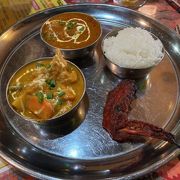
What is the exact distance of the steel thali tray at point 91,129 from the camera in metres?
1.41

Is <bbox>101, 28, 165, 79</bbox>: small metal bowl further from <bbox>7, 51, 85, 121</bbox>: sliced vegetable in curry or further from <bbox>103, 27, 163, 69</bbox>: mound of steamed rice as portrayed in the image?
<bbox>7, 51, 85, 121</bbox>: sliced vegetable in curry

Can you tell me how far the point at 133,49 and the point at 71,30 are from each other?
1.45 ft

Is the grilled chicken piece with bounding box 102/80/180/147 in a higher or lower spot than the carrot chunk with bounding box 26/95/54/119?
lower

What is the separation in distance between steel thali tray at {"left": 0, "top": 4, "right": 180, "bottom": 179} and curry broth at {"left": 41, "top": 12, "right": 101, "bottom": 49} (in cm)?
10

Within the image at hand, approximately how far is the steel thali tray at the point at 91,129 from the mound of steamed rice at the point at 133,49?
0.12m

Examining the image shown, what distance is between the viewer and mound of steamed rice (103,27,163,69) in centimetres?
176

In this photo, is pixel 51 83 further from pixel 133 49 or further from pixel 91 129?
pixel 133 49

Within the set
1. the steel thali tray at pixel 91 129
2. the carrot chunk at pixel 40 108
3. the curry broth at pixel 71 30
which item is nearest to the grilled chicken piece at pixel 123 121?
the steel thali tray at pixel 91 129

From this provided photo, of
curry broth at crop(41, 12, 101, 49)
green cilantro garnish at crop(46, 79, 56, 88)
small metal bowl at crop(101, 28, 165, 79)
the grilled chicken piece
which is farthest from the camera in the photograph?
curry broth at crop(41, 12, 101, 49)

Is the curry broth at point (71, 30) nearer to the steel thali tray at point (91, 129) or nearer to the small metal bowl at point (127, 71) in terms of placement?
the steel thali tray at point (91, 129)

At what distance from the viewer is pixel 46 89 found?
1566 millimetres

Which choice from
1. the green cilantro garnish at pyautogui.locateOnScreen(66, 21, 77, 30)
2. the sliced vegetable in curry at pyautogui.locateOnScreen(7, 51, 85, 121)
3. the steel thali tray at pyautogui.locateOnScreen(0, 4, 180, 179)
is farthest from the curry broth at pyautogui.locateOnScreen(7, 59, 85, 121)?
the green cilantro garnish at pyautogui.locateOnScreen(66, 21, 77, 30)

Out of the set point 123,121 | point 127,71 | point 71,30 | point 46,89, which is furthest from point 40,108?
point 71,30

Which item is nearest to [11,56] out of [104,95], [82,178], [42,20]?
[42,20]
